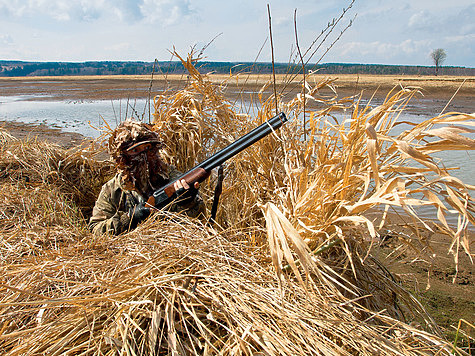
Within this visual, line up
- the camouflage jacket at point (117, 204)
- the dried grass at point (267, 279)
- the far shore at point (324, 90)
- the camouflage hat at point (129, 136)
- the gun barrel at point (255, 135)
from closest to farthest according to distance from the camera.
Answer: the dried grass at point (267, 279) < the gun barrel at point (255, 135) < the camouflage hat at point (129, 136) < the camouflage jacket at point (117, 204) < the far shore at point (324, 90)

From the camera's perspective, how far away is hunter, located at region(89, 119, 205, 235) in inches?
104

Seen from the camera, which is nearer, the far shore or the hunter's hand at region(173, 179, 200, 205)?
the hunter's hand at region(173, 179, 200, 205)

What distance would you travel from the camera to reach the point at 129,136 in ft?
8.66

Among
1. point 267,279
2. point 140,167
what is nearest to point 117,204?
point 140,167

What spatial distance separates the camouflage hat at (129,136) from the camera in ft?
8.66

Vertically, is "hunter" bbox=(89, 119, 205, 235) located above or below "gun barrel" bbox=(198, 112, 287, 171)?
below

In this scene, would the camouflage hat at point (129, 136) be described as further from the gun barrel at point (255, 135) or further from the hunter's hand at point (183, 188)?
the gun barrel at point (255, 135)

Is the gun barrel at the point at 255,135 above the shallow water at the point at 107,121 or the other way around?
above

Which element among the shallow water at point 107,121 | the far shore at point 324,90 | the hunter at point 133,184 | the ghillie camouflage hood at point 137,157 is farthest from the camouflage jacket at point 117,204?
the shallow water at point 107,121

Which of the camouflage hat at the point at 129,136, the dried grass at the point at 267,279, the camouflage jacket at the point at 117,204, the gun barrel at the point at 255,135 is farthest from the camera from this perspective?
the camouflage jacket at the point at 117,204

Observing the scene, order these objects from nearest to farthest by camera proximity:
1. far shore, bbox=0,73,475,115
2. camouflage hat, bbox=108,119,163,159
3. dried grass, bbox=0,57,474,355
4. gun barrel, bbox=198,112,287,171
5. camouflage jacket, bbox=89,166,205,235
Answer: dried grass, bbox=0,57,474,355 < gun barrel, bbox=198,112,287,171 < camouflage hat, bbox=108,119,163,159 < camouflage jacket, bbox=89,166,205,235 < far shore, bbox=0,73,475,115

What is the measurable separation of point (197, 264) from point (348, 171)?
782 millimetres

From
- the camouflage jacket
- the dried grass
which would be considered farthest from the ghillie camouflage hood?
the dried grass

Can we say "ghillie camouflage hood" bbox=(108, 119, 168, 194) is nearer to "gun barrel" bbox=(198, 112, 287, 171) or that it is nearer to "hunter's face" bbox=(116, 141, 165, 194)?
"hunter's face" bbox=(116, 141, 165, 194)
